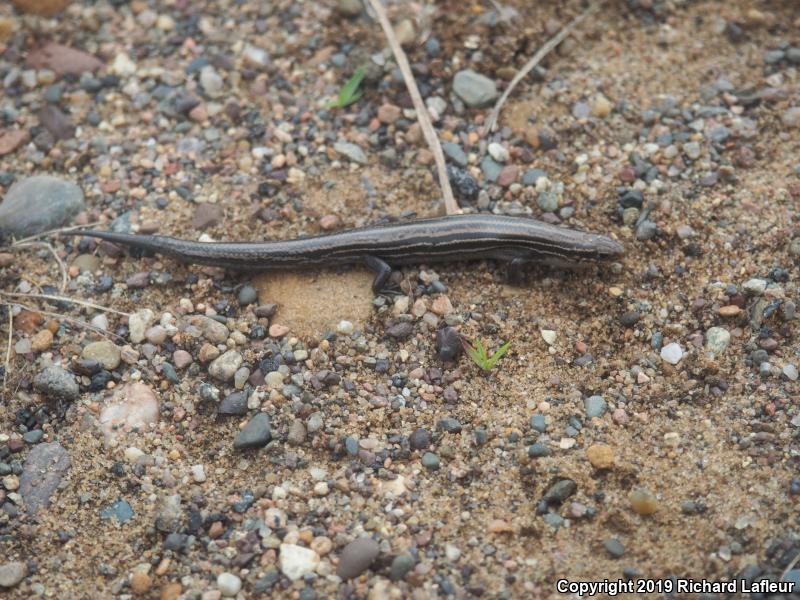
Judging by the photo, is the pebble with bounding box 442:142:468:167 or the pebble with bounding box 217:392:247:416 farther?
the pebble with bounding box 442:142:468:167

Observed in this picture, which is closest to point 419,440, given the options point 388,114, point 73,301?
point 73,301

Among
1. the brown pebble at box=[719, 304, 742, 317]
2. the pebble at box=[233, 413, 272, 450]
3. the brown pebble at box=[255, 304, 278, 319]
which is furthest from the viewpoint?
the brown pebble at box=[255, 304, 278, 319]

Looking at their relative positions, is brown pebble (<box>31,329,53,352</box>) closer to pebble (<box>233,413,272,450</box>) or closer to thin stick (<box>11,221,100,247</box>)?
thin stick (<box>11,221,100,247</box>)

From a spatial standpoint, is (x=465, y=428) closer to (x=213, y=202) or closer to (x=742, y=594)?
(x=742, y=594)

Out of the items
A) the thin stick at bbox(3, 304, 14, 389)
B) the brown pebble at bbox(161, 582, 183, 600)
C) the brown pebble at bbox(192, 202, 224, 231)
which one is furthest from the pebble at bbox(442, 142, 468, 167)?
the brown pebble at bbox(161, 582, 183, 600)

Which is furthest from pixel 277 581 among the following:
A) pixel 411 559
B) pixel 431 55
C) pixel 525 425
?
pixel 431 55

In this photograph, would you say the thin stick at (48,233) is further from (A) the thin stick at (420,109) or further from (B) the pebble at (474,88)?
(B) the pebble at (474,88)

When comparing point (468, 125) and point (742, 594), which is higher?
point (468, 125)

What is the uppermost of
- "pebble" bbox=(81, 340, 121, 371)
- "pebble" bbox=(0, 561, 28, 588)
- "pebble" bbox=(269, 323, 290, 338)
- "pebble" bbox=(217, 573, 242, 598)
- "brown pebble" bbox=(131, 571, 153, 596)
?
"pebble" bbox=(269, 323, 290, 338)
